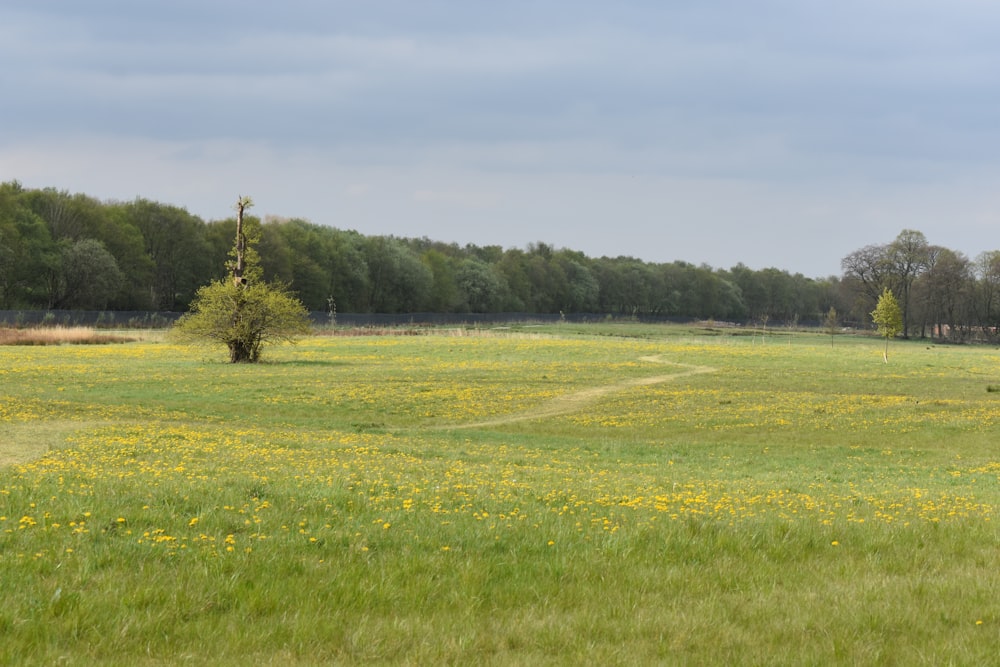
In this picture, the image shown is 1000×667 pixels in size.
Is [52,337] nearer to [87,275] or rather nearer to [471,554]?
[87,275]

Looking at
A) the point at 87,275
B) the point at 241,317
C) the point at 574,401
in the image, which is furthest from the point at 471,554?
the point at 87,275

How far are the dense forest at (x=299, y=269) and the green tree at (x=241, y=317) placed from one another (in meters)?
51.9

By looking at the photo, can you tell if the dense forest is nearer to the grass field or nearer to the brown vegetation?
the brown vegetation

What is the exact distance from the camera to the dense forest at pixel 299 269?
345 ft

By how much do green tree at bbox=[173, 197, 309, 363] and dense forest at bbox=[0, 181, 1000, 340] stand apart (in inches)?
2042

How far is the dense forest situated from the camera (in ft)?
345

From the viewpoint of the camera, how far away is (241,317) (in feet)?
192

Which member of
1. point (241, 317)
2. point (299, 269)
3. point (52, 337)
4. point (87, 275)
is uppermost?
point (299, 269)

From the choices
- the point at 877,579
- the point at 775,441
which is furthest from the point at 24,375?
the point at 877,579

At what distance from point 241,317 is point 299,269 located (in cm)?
7865

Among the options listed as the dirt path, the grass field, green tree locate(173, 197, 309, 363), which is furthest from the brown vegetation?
the grass field

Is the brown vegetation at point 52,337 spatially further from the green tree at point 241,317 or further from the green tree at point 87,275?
the green tree at point 87,275

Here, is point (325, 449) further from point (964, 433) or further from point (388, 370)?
point (388, 370)

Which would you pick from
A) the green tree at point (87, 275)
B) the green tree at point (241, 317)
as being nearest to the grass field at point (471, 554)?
the green tree at point (241, 317)
